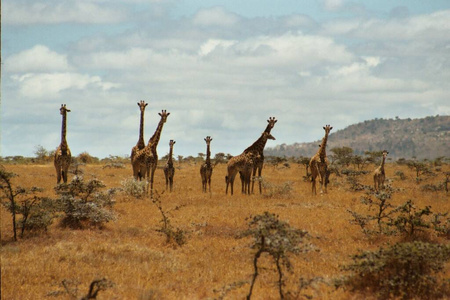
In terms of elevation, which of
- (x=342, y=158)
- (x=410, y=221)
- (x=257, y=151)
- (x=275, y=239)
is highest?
(x=257, y=151)

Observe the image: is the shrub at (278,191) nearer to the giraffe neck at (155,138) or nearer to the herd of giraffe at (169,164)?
the herd of giraffe at (169,164)

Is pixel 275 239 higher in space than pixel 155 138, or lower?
lower

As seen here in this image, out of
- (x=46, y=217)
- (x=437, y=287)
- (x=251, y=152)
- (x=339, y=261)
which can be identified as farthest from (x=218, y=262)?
(x=251, y=152)

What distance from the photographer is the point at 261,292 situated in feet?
31.8

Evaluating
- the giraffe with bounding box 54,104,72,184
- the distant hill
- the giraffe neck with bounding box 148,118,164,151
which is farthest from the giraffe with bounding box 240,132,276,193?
the distant hill

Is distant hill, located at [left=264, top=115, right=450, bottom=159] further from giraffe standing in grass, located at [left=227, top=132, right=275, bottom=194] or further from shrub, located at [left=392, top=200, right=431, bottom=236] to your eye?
shrub, located at [left=392, top=200, right=431, bottom=236]

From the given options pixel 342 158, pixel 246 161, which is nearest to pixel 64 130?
pixel 246 161

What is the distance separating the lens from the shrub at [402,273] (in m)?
9.34

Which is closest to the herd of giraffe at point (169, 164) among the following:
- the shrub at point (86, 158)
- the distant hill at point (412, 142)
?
the shrub at point (86, 158)

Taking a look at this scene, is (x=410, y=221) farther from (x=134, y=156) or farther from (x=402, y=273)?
(x=134, y=156)

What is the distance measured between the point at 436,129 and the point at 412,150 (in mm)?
32435

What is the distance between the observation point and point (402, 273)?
9492mm

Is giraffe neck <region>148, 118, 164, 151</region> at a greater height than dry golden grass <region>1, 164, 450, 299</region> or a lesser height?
greater

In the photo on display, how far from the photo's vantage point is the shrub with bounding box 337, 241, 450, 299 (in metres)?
9.34
